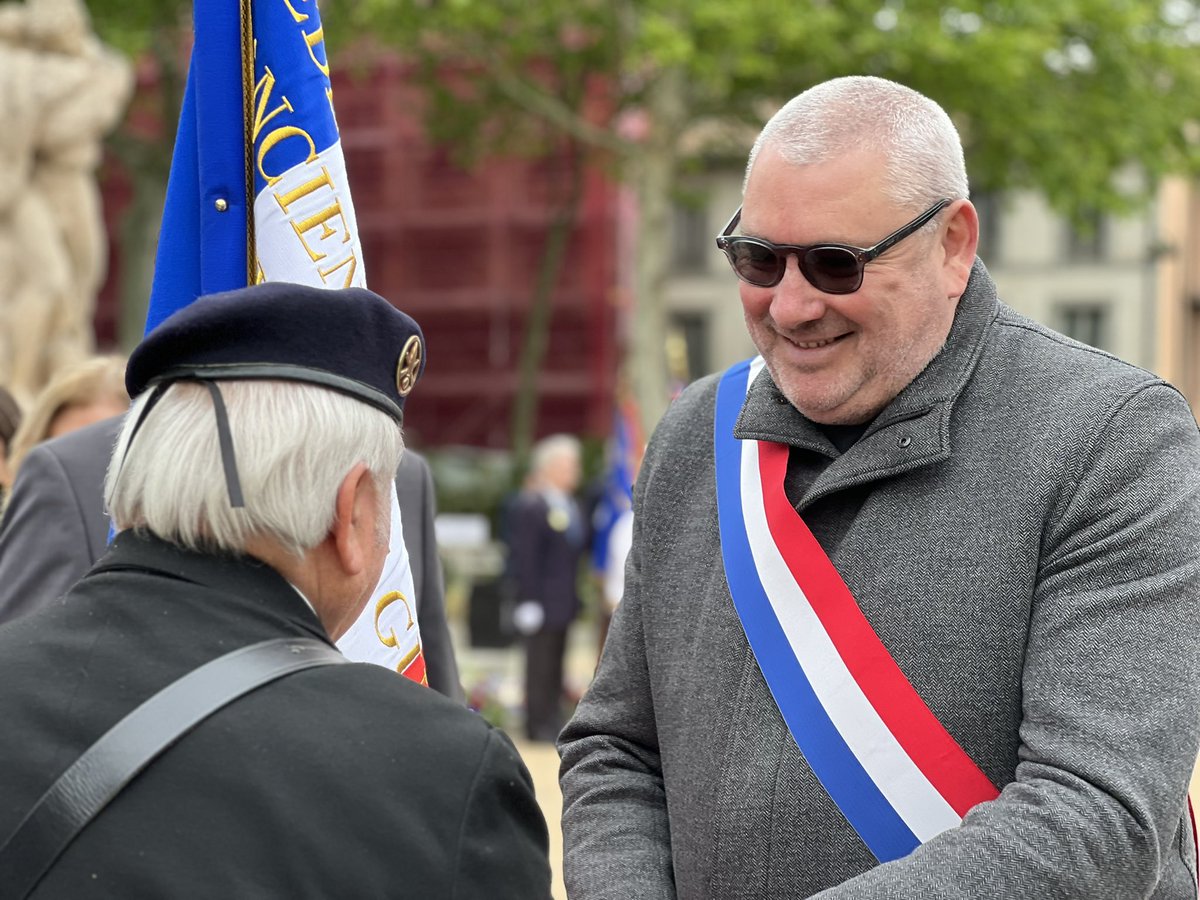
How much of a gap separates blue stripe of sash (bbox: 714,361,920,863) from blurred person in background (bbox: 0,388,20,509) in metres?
2.51

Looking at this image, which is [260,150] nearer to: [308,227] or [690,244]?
[308,227]

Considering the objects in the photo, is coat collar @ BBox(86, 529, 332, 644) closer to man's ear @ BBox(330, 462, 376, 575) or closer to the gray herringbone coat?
man's ear @ BBox(330, 462, 376, 575)

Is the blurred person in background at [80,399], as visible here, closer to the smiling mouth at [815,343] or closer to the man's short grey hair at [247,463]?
the smiling mouth at [815,343]

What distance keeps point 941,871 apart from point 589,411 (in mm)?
37096

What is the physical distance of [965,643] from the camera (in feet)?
7.20

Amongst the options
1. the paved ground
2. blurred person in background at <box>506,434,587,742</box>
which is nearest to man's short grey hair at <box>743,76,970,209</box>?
the paved ground

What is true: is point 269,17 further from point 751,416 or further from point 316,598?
point 316,598

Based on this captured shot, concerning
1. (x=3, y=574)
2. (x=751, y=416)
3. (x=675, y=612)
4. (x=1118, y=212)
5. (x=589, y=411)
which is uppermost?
(x=751, y=416)

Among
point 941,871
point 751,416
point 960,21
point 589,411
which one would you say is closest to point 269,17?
point 751,416

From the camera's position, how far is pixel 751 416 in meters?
2.50

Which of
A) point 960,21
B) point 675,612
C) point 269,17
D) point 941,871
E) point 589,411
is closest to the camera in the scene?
point 941,871

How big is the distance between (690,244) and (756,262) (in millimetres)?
45179

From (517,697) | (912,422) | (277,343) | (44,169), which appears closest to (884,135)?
(912,422)

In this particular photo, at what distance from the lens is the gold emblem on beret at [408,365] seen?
1.96 m
